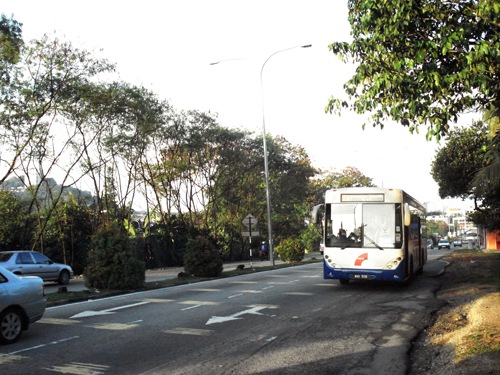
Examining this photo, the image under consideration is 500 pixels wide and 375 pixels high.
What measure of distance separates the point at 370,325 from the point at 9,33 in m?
18.1

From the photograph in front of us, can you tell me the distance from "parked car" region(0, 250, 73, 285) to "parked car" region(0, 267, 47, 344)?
11.1 metres

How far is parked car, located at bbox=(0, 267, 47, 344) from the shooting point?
8273 mm

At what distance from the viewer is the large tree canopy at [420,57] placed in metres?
8.34

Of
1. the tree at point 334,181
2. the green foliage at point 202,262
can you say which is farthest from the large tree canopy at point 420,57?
the tree at point 334,181

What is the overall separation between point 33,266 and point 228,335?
14.4 meters

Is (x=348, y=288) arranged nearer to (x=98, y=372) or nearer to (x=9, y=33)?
(x=98, y=372)

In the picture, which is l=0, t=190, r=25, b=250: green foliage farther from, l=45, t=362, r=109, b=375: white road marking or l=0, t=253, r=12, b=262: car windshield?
l=45, t=362, r=109, b=375: white road marking

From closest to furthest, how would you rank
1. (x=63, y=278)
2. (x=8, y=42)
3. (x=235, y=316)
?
(x=235, y=316) → (x=8, y=42) → (x=63, y=278)

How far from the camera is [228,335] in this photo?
8.83m

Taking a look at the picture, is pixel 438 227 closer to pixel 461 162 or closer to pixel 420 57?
pixel 461 162

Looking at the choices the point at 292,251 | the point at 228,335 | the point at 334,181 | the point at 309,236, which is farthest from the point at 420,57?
the point at 309,236

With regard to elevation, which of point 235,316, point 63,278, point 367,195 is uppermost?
point 367,195

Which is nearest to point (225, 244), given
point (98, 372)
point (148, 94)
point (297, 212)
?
point (297, 212)

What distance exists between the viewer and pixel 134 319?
10648 millimetres
